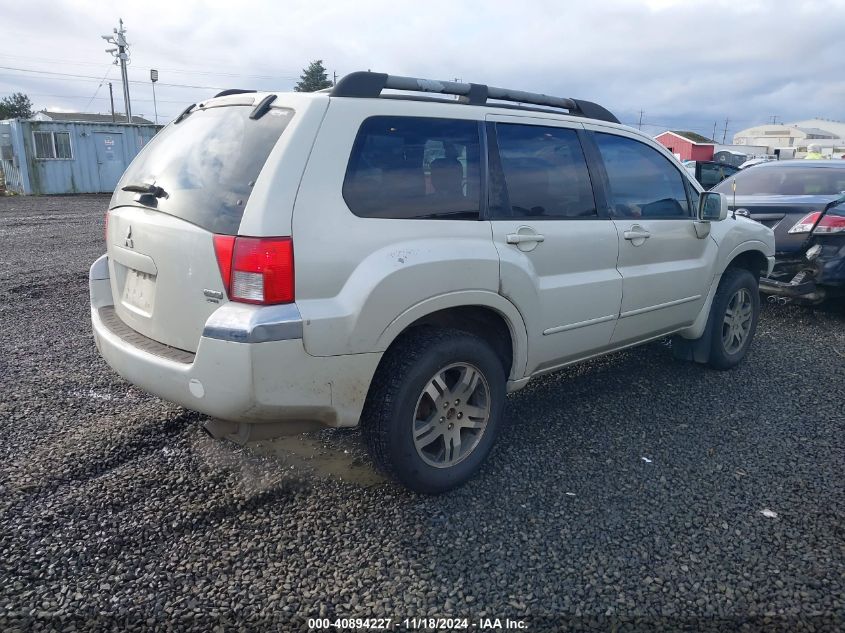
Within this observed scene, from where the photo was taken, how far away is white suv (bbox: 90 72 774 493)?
262 centimetres

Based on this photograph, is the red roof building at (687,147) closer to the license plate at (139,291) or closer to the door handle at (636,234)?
the door handle at (636,234)

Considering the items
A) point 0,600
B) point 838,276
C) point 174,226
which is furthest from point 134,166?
point 838,276

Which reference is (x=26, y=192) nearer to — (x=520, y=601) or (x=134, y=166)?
(x=134, y=166)

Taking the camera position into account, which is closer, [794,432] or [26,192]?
[794,432]

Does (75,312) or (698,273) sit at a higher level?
(698,273)

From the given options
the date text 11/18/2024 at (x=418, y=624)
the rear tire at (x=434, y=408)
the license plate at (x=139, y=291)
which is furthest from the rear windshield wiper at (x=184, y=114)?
the date text 11/18/2024 at (x=418, y=624)

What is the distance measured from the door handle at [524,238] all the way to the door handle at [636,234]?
813 millimetres

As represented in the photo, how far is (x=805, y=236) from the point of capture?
6.40m

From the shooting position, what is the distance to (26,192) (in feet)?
71.8

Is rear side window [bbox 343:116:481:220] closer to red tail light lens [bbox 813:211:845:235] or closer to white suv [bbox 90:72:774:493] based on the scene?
white suv [bbox 90:72:774:493]

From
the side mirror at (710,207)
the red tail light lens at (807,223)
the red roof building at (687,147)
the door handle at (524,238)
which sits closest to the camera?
the door handle at (524,238)

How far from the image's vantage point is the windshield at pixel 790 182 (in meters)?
7.20

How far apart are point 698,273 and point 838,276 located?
8.52 feet

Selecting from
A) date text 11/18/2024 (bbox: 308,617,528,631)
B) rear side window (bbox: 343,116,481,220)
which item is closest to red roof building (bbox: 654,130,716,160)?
rear side window (bbox: 343,116,481,220)
